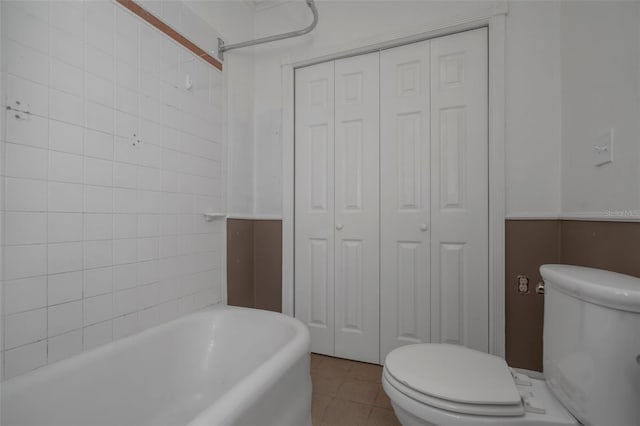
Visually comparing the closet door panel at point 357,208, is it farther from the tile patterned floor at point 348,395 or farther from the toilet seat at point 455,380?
the toilet seat at point 455,380

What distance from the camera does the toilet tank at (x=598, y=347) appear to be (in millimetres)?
725

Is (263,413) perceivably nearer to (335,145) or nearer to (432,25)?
(335,145)

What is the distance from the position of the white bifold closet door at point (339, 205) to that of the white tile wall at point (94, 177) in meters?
0.68

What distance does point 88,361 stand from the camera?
102 cm

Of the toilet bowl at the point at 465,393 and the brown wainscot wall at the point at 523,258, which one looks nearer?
the toilet bowl at the point at 465,393

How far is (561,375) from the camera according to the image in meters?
0.88

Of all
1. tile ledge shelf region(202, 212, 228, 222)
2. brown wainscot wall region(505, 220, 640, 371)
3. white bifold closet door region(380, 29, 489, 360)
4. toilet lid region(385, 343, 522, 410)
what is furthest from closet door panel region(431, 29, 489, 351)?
tile ledge shelf region(202, 212, 228, 222)

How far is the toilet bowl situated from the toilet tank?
75 mm

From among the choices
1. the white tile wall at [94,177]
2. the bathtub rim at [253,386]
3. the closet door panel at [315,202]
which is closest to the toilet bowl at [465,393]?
the bathtub rim at [253,386]

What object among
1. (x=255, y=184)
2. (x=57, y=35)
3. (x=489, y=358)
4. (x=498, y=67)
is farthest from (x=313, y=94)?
(x=489, y=358)

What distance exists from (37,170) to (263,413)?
103cm

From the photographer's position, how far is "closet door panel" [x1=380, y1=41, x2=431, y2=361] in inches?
68.7

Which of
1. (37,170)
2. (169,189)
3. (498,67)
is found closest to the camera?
(37,170)

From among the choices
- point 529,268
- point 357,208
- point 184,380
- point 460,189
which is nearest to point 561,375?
point 529,268
